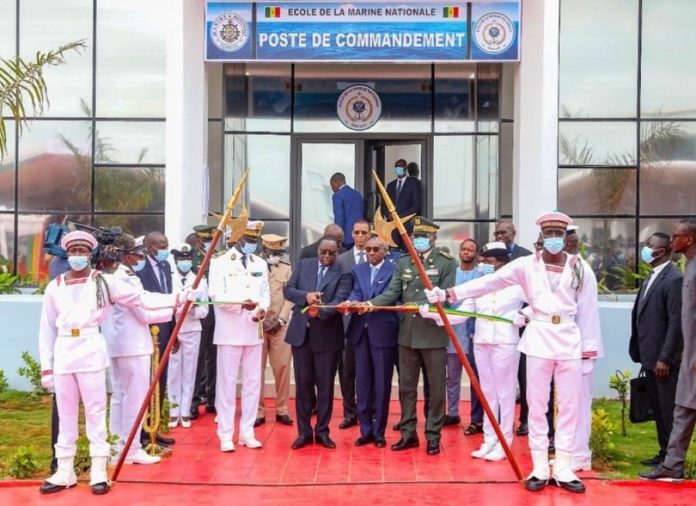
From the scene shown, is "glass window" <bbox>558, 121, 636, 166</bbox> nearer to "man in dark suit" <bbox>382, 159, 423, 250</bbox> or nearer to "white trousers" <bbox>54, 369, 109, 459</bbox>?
"man in dark suit" <bbox>382, 159, 423, 250</bbox>

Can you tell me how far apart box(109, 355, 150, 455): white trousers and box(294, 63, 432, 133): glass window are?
789 centimetres

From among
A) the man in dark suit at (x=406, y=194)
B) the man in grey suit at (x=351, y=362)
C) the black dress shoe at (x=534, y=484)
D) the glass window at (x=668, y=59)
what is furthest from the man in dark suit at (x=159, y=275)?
the glass window at (x=668, y=59)

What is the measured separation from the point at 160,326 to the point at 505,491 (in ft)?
13.3

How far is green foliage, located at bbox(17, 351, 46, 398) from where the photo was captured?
40.5 ft

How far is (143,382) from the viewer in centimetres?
897

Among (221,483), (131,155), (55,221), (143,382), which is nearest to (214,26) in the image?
(131,155)

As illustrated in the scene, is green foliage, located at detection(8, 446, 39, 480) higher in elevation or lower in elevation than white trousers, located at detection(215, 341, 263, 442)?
lower

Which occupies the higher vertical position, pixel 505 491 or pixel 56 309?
pixel 56 309

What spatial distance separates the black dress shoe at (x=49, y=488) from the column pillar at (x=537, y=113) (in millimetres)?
7193

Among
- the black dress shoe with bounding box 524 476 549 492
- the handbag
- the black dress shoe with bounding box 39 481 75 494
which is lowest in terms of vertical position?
the black dress shoe with bounding box 39 481 75 494

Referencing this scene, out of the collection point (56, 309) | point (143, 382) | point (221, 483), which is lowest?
point (221, 483)

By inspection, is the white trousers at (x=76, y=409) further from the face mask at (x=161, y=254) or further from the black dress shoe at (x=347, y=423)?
the black dress shoe at (x=347, y=423)

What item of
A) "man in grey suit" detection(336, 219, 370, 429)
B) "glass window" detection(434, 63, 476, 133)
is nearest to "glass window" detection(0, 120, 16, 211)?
"glass window" detection(434, 63, 476, 133)

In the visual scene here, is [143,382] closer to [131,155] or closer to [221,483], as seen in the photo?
[221,483]
